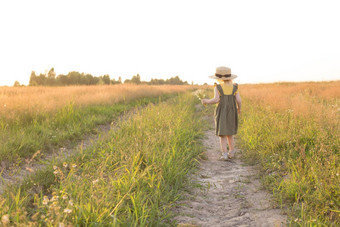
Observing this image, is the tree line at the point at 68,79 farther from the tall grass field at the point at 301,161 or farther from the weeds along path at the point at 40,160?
the tall grass field at the point at 301,161

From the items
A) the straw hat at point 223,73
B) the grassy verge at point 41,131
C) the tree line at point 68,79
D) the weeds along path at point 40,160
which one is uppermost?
the tree line at point 68,79

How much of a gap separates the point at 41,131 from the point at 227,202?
16.7ft

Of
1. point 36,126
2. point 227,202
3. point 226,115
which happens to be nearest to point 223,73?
point 226,115

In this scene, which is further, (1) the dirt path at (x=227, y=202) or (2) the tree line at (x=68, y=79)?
(2) the tree line at (x=68, y=79)

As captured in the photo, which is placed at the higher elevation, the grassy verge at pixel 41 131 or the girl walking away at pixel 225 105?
the girl walking away at pixel 225 105

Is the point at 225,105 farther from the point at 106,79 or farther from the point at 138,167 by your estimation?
the point at 106,79

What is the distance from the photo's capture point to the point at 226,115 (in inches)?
218

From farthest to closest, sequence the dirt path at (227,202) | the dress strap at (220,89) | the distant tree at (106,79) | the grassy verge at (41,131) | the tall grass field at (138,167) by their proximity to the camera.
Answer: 1. the distant tree at (106,79)
2. the dress strap at (220,89)
3. the grassy verge at (41,131)
4. the dirt path at (227,202)
5. the tall grass field at (138,167)

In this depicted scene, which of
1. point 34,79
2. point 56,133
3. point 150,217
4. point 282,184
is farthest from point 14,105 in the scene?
point 34,79

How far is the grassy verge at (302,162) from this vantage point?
9.80 ft

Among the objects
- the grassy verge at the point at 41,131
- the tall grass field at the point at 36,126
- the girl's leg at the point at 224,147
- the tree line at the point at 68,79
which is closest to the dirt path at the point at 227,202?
Answer: the girl's leg at the point at 224,147

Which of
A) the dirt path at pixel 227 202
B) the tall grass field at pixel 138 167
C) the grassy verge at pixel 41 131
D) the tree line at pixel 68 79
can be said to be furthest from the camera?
the tree line at pixel 68 79

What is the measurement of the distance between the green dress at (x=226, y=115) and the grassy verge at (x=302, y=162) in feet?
2.02

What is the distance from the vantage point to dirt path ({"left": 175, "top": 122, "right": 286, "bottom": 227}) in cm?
296
